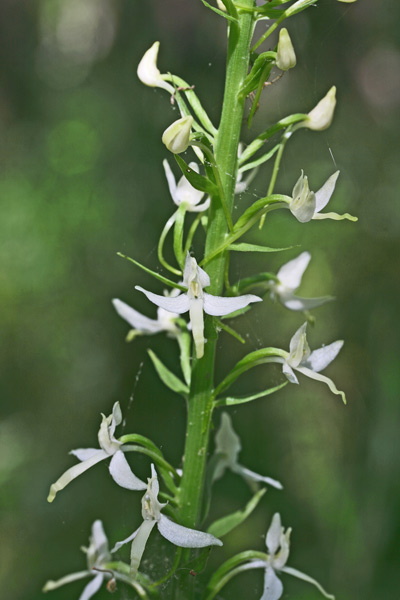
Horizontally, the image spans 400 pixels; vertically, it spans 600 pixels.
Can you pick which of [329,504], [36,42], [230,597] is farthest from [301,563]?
[36,42]

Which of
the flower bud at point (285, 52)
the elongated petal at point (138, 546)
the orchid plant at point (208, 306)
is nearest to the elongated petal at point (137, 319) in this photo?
the orchid plant at point (208, 306)

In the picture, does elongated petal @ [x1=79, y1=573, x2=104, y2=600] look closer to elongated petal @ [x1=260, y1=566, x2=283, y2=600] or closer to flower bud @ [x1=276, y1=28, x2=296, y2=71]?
elongated petal @ [x1=260, y1=566, x2=283, y2=600]

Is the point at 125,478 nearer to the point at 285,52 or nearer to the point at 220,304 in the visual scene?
the point at 220,304

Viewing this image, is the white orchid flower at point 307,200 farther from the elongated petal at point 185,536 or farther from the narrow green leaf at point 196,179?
the elongated petal at point 185,536

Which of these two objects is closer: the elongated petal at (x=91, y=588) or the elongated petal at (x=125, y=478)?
the elongated petal at (x=125, y=478)

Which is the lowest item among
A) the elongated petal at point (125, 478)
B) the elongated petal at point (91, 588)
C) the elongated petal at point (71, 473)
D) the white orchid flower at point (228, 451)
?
the elongated petal at point (91, 588)

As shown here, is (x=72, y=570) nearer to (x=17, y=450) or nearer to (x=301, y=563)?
(x=17, y=450)
